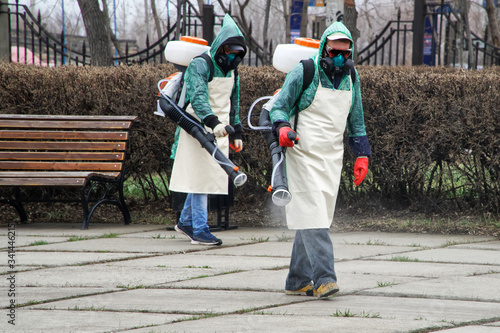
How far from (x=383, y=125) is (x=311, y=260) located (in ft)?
9.86

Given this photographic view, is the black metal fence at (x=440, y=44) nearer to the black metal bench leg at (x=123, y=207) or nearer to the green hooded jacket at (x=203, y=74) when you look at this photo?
the green hooded jacket at (x=203, y=74)

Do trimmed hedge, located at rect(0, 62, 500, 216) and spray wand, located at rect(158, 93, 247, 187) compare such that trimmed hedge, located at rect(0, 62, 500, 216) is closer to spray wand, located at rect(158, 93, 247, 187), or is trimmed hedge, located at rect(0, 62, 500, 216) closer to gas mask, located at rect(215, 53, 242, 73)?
gas mask, located at rect(215, 53, 242, 73)

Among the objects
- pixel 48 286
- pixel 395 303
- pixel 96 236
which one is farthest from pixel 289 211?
pixel 96 236

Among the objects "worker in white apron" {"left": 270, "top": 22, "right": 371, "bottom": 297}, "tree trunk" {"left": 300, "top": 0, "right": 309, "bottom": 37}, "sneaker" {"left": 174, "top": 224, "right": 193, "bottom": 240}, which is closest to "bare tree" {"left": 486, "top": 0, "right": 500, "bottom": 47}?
"tree trunk" {"left": 300, "top": 0, "right": 309, "bottom": 37}

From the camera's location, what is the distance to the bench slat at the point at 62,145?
7.55 metres

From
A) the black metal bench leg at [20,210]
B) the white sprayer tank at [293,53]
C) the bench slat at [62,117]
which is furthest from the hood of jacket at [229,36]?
the black metal bench leg at [20,210]

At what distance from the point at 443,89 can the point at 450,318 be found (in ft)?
11.3

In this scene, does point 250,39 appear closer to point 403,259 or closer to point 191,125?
point 191,125

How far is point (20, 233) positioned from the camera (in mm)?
7004

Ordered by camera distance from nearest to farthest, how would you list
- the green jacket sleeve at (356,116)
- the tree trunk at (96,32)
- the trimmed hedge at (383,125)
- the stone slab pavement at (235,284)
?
the stone slab pavement at (235,284) < the green jacket sleeve at (356,116) < the trimmed hedge at (383,125) < the tree trunk at (96,32)

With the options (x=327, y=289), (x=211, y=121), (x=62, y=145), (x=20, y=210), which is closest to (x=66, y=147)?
(x=62, y=145)

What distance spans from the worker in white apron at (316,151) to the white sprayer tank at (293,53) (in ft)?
2.46

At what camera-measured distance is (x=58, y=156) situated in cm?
767

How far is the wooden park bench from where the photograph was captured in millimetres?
7504
